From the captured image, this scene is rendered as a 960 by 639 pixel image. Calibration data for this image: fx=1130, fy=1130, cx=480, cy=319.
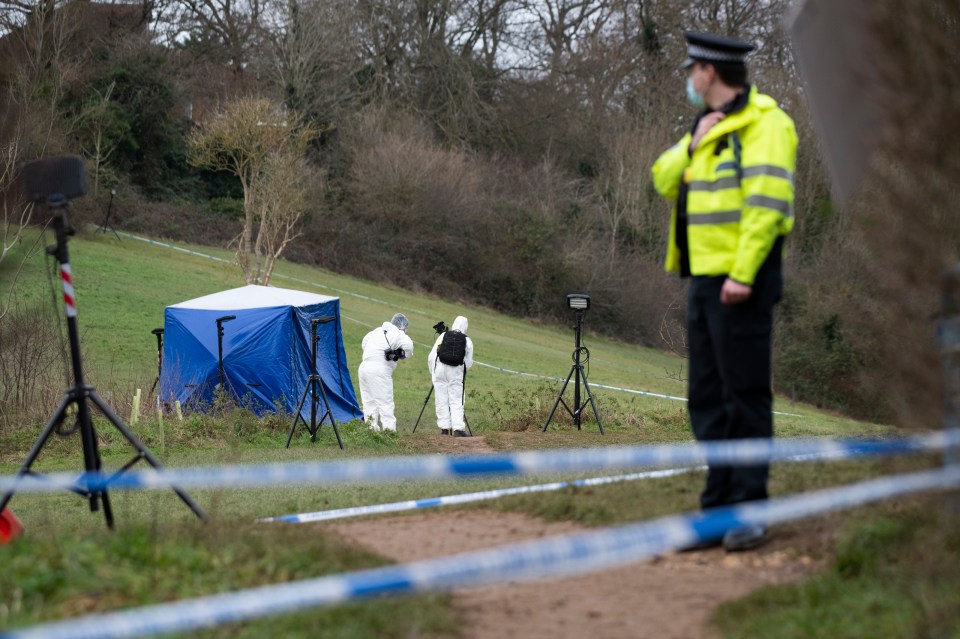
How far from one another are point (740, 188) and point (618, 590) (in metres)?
1.88

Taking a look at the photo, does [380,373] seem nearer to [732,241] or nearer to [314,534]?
[314,534]

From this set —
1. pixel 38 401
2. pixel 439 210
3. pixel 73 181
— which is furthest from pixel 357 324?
pixel 73 181

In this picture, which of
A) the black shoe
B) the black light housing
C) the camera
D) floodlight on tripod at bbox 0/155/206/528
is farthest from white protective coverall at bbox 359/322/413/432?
the black shoe

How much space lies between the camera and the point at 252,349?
19594mm

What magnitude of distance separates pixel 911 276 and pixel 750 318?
93cm

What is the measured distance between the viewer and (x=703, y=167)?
17.2 ft

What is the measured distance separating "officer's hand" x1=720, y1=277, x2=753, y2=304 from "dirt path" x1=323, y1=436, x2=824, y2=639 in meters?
1.09

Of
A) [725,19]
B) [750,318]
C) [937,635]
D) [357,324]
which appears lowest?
[357,324]

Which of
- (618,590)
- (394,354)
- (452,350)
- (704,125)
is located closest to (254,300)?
(394,354)

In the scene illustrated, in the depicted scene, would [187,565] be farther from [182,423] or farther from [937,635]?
[182,423]

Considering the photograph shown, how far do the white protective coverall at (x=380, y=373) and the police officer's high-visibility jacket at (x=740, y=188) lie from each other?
13.0 metres

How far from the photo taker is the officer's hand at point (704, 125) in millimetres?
5315

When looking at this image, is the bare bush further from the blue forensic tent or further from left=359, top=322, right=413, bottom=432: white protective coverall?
left=359, top=322, right=413, bottom=432: white protective coverall

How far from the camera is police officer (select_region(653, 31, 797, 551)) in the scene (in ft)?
16.3
